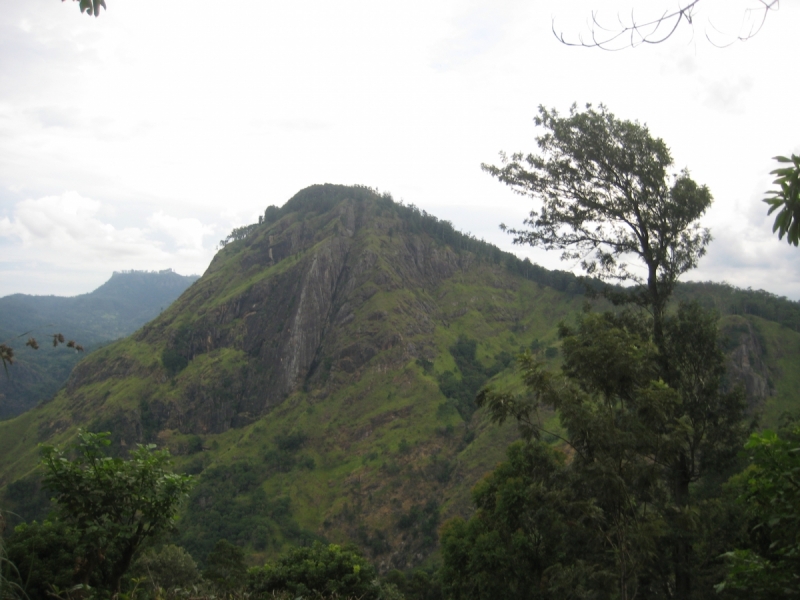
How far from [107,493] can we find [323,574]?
15.0 m

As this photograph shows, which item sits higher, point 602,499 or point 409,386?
point 602,499

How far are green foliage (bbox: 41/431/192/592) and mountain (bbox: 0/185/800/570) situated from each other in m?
77.8

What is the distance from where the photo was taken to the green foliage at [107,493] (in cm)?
743

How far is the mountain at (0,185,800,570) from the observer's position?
8706cm

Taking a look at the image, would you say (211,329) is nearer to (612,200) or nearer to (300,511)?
(300,511)

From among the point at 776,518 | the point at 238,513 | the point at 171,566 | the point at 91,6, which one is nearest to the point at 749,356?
the point at 238,513

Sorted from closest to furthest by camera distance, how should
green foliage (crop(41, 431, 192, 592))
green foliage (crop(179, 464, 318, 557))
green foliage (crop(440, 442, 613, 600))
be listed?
1. green foliage (crop(41, 431, 192, 592))
2. green foliage (crop(440, 442, 613, 600))
3. green foliage (crop(179, 464, 318, 557))

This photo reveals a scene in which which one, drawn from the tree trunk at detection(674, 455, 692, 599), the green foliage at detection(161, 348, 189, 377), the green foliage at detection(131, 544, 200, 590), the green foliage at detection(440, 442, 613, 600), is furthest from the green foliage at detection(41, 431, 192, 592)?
the green foliage at detection(161, 348, 189, 377)

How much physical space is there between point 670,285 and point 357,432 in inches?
3834

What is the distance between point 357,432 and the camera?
347 feet

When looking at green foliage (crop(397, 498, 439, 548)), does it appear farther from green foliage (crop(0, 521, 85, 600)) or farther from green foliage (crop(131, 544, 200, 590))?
green foliage (crop(0, 521, 85, 600))

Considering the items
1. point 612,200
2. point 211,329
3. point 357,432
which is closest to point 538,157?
point 612,200

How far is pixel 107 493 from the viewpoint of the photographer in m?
7.65

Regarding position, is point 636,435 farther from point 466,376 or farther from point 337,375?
point 337,375
